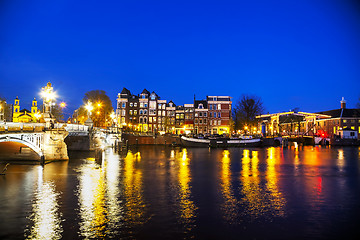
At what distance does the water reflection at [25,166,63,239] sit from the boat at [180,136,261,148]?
6098 centimetres

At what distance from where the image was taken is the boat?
77938mm

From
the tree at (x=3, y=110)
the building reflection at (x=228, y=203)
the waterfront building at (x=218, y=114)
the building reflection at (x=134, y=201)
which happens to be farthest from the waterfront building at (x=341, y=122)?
the tree at (x=3, y=110)

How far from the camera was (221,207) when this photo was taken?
50.1 feet

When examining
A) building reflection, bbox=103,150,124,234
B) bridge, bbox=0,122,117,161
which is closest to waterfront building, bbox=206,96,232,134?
bridge, bbox=0,122,117,161

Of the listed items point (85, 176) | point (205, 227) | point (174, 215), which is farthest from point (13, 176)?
point (205, 227)

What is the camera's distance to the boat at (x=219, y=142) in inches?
3068

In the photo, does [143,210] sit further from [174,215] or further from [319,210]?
[319,210]

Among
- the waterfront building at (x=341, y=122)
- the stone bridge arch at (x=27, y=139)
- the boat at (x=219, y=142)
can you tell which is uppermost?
the waterfront building at (x=341, y=122)

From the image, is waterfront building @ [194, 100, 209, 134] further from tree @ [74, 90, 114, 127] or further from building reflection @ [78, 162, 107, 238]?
building reflection @ [78, 162, 107, 238]

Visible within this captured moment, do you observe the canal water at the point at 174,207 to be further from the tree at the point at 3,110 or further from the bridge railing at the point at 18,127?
the tree at the point at 3,110

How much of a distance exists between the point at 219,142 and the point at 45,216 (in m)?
67.1

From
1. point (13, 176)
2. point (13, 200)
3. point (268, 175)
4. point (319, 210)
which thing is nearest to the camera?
point (319, 210)

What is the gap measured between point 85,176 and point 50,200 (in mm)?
8288

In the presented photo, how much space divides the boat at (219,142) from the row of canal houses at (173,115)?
25872 mm
